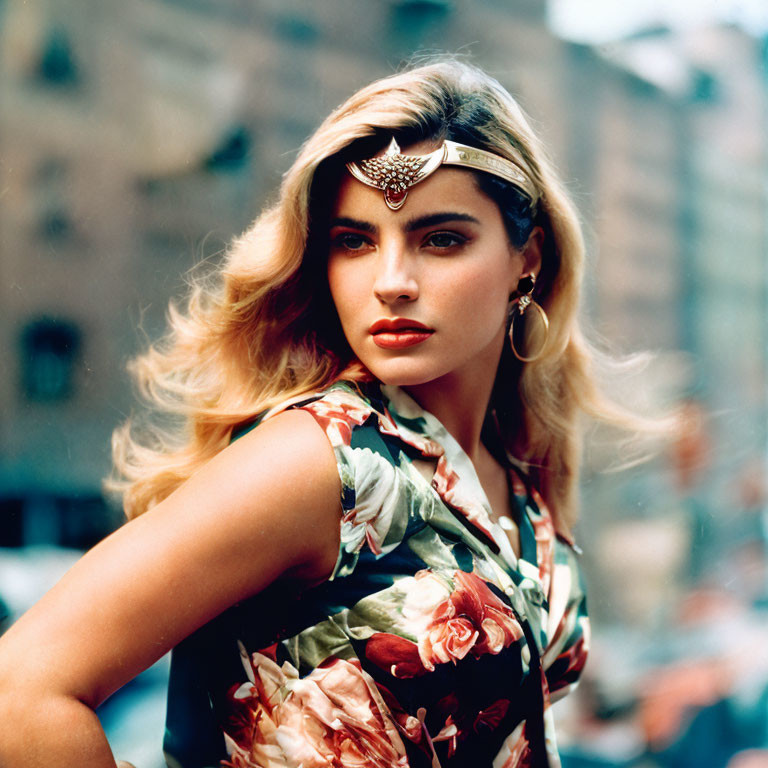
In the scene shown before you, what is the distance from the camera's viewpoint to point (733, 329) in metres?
3.13

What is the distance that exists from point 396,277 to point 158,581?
485 mm

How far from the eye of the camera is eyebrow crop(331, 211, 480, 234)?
3.71 ft

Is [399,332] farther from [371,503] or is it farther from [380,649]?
[380,649]

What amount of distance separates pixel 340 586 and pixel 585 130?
6.79 feet

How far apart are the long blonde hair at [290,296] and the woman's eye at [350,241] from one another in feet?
0.16

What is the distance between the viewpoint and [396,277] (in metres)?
1.12

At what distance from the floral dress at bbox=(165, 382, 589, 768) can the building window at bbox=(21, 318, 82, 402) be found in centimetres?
50

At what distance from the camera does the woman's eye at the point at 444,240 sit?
1155 mm

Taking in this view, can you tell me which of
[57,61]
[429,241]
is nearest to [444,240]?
[429,241]

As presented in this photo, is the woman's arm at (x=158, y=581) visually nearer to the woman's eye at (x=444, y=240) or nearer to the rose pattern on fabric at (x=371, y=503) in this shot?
the rose pattern on fabric at (x=371, y=503)

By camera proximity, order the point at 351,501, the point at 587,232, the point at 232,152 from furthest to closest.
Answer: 1. the point at 587,232
2. the point at 232,152
3. the point at 351,501

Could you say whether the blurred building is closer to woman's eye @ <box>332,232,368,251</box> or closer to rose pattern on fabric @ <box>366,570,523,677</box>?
woman's eye @ <box>332,232,368,251</box>

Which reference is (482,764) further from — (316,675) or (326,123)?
(326,123)

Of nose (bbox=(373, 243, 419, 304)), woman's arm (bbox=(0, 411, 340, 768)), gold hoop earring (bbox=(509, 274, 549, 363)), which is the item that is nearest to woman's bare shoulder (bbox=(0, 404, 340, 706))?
woman's arm (bbox=(0, 411, 340, 768))
